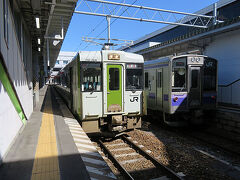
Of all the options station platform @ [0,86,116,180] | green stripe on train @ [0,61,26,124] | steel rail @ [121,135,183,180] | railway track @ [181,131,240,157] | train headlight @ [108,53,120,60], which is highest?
train headlight @ [108,53,120,60]

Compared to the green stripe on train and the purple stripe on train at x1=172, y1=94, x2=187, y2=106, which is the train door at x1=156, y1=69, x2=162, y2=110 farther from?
the green stripe on train

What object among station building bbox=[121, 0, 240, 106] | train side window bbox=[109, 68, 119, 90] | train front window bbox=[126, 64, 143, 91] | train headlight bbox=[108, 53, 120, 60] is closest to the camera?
train headlight bbox=[108, 53, 120, 60]

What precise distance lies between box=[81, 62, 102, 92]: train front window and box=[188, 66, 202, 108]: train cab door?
164 inches

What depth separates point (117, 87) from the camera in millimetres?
7730

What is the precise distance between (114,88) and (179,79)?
323cm

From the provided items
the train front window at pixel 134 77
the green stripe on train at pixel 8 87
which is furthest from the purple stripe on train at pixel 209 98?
the green stripe on train at pixel 8 87

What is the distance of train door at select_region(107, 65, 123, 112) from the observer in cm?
759

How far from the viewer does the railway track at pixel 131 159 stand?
5.13 m

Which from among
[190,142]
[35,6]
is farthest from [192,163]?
[35,6]

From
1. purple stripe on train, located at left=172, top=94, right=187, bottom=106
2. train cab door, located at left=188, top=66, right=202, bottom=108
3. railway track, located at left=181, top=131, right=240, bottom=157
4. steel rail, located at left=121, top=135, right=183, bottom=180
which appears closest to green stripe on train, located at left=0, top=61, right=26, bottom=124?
steel rail, located at left=121, top=135, right=183, bottom=180

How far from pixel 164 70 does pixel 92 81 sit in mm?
3821

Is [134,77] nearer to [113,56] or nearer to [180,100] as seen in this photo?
[113,56]

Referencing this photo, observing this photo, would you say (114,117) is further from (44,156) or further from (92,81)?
(44,156)

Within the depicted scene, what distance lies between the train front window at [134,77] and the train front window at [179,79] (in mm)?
1879
